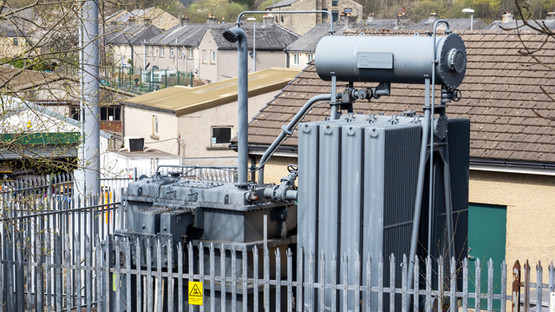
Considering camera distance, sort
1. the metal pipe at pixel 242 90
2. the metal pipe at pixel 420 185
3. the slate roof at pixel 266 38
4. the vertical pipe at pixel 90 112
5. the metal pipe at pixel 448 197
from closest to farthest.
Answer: the metal pipe at pixel 420 185
the metal pipe at pixel 448 197
the metal pipe at pixel 242 90
the vertical pipe at pixel 90 112
the slate roof at pixel 266 38

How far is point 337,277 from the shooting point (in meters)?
9.27

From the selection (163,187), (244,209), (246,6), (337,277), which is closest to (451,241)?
(337,277)

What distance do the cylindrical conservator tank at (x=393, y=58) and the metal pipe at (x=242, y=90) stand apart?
0.96 metres

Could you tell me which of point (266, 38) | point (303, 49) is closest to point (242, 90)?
point (303, 49)

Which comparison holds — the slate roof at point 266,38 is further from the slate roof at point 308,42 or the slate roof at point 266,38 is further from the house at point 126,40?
the house at point 126,40

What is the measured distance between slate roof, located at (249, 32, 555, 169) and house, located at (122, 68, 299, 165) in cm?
1220

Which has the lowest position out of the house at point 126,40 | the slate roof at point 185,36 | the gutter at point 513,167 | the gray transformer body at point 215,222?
the gray transformer body at point 215,222

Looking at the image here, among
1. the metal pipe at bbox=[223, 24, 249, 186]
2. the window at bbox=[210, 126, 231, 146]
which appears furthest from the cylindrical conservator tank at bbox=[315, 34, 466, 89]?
the window at bbox=[210, 126, 231, 146]

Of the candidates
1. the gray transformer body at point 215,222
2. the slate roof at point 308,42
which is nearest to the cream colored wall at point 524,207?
the gray transformer body at point 215,222

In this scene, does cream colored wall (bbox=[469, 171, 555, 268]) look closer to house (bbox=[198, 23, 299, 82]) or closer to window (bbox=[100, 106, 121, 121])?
window (bbox=[100, 106, 121, 121])

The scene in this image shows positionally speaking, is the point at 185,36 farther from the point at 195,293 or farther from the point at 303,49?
the point at 195,293

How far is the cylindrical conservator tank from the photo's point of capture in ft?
30.6

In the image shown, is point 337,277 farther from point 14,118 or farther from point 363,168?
point 14,118

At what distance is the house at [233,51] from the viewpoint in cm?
6925
